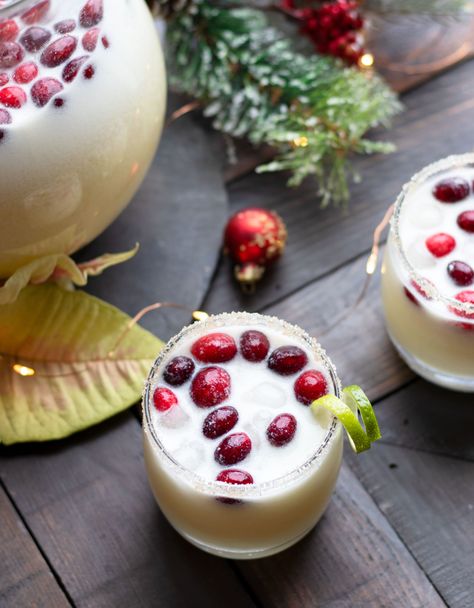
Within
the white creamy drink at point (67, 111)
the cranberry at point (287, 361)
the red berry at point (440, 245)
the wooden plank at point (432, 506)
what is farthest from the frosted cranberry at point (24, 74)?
the wooden plank at point (432, 506)

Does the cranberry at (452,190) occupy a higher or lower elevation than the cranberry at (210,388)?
higher

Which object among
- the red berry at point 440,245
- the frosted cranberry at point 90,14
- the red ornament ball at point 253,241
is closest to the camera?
the frosted cranberry at point 90,14

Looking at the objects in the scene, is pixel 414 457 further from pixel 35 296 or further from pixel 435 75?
pixel 435 75

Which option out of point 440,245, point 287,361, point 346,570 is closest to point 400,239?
point 440,245

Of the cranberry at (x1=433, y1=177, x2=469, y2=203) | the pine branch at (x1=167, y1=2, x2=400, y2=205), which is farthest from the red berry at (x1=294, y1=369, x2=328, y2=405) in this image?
the pine branch at (x1=167, y1=2, x2=400, y2=205)

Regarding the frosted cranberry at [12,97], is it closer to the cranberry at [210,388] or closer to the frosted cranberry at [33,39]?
the frosted cranberry at [33,39]

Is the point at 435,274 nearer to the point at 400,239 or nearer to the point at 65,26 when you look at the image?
the point at 400,239
